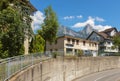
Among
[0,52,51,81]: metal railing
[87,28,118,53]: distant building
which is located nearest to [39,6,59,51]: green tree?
[0,52,51,81]: metal railing

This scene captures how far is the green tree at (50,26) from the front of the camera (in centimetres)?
5534

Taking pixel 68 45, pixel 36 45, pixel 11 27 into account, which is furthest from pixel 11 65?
pixel 68 45

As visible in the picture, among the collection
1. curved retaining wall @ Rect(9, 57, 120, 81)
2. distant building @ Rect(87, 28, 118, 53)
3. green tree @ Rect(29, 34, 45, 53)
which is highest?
distant building @ Rect(87, 28, 118, 53)

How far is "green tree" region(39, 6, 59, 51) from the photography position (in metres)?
55.3

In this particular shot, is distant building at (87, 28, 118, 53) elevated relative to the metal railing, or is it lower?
elevated

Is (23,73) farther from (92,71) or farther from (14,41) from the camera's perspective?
(92,71)

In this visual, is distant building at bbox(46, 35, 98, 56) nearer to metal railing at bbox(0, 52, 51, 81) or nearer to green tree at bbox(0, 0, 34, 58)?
green tree at bbox(0, 0, 34, 58)

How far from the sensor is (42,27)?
56938mm

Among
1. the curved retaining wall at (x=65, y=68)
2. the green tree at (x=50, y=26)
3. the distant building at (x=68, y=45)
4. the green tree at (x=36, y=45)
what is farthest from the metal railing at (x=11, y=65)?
the distant building at (x=68, y=45)

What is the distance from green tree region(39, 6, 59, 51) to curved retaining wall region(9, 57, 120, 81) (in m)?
8.64

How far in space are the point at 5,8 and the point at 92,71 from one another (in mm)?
33985

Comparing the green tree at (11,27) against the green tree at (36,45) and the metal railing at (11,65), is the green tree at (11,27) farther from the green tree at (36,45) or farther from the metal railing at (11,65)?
the green tree at (36,45)

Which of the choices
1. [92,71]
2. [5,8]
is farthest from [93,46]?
[5,8]

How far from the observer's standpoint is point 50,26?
55.5 meters
